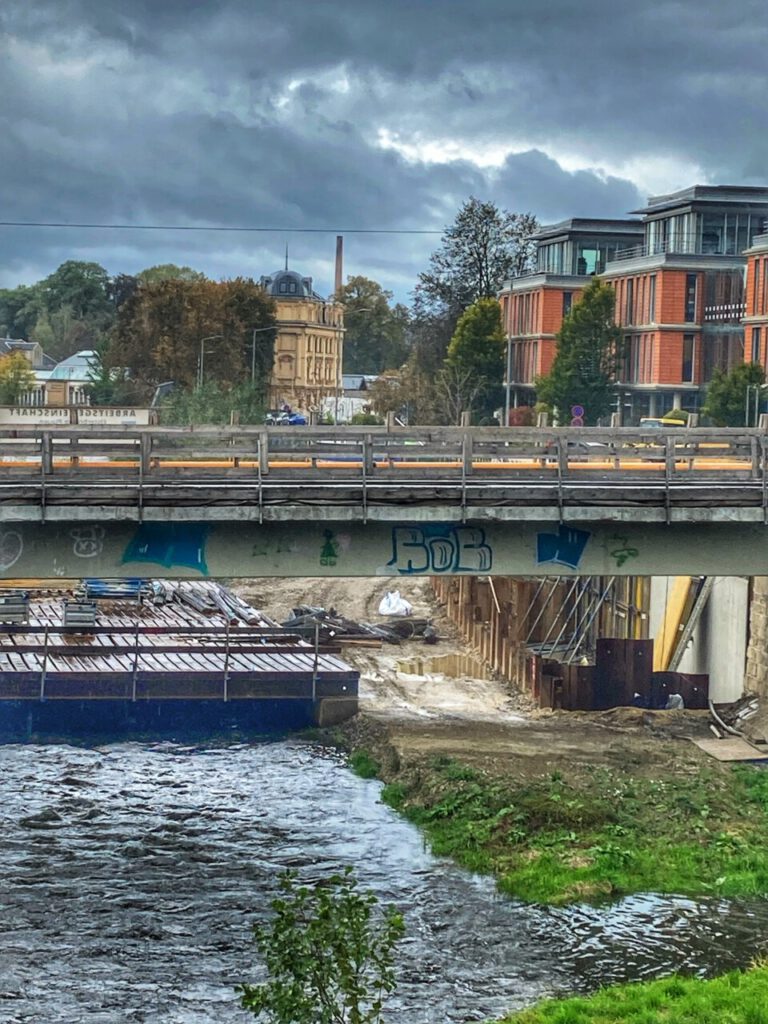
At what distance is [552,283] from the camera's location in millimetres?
100625

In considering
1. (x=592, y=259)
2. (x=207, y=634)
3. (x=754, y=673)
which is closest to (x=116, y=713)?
(x=207, y=634)

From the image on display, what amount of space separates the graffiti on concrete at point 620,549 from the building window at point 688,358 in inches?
2460

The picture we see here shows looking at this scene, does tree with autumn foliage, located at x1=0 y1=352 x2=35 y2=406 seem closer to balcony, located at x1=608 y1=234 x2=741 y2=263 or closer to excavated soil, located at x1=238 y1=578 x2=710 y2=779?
balcony, located at x1=608 y1=234 x2=741 y2=263

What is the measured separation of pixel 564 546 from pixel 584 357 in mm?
58730

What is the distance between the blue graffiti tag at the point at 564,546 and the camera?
25.6 m

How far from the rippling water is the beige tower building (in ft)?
299

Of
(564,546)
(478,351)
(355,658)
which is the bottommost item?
(355,658)

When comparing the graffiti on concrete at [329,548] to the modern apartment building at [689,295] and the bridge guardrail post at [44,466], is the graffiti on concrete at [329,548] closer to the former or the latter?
the bridge guardrail post at [44,466]

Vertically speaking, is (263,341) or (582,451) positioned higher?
(263,341)

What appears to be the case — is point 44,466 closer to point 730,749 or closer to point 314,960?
point 314,960

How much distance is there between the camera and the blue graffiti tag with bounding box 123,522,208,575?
24.3 metres

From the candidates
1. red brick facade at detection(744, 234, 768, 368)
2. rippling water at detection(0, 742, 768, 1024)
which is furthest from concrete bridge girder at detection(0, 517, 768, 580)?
red brick facade at detection(744, 234, 768, 368)

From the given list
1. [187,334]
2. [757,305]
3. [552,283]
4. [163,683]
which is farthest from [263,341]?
[163,683]

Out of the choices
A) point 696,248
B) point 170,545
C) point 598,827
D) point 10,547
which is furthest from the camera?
point 696,248
